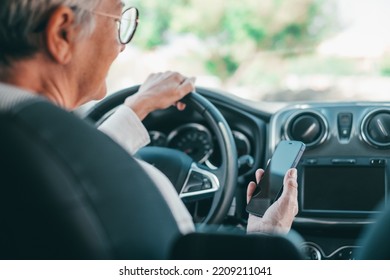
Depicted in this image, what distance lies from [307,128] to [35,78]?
4.22ft

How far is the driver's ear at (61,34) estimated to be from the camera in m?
1.01

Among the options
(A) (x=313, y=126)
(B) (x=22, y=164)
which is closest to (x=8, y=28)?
(B) (x=22, y=164)

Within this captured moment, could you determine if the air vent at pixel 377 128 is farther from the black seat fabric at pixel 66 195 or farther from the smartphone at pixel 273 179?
the black seat fabric at pixel 66 195

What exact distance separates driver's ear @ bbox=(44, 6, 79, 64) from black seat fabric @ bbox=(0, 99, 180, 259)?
17 centimetres

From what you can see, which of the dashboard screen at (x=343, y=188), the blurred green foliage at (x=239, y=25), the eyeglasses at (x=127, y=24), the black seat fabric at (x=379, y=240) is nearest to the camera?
the black seat fabric at (x=379, y=240)

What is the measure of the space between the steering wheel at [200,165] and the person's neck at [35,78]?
2.68 ft

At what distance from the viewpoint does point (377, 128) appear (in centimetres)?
212

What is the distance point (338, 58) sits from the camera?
23.2 feet

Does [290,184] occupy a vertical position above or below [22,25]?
below

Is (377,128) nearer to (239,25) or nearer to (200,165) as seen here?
(200,165)

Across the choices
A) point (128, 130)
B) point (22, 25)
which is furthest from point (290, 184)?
point (22, 25)

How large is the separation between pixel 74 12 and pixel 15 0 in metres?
0.11

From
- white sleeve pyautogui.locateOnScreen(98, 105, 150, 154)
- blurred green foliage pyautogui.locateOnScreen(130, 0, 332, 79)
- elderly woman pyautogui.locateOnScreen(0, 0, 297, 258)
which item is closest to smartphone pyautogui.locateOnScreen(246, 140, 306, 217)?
elderly woman pyautogui.locateOnScreen(0, 0, 297, 258)

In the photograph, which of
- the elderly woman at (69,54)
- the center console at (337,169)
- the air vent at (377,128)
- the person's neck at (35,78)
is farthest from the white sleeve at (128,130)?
the air vent at (377,128)
